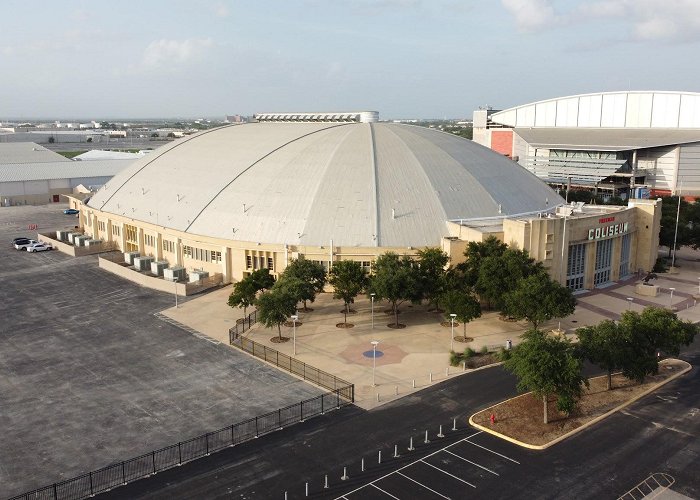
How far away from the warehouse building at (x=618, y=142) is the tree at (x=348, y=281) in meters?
75.8

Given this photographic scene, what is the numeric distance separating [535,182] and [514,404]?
44657 mm

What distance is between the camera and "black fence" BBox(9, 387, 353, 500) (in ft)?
86.6

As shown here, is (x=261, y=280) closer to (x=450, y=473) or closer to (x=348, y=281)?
(x=348, y=281)

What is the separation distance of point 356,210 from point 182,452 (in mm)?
33688

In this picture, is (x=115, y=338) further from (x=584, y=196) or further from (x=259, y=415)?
(x=584, y=196)

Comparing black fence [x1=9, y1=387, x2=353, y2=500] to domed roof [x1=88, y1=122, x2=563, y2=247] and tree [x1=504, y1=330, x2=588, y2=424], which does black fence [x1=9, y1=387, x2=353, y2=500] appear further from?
domed roof [x1=88, y1=122, x2=563, y2=247]

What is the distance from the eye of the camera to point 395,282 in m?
47.5

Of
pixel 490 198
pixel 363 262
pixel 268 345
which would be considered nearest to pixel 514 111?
pixel 490 198

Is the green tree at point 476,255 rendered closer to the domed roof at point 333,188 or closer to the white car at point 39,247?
the domed roof at point 333,188

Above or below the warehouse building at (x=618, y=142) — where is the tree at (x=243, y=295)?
below

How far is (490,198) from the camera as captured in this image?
63.2 m

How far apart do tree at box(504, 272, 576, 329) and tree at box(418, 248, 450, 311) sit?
6292 mm

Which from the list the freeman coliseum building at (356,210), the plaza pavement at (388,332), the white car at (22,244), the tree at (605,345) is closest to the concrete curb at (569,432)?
the tree at (605,345)

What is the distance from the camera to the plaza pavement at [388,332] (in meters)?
39.4
